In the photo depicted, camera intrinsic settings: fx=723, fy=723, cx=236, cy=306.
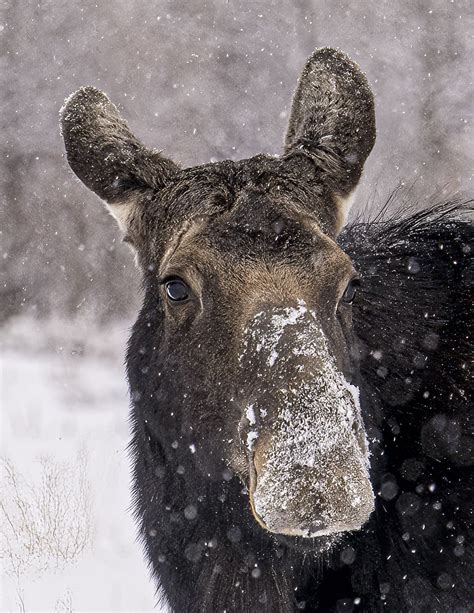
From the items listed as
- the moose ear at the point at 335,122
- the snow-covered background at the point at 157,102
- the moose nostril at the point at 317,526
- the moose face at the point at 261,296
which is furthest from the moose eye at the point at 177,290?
the snow-covered background at the point at 157,102

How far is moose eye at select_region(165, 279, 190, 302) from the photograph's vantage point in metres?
3.19

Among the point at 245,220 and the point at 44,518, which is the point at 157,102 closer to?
the point at 44,518

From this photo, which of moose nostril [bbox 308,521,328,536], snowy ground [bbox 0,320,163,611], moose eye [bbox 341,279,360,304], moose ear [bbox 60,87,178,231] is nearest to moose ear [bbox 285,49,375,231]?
moose eye [bbox 341,279,360,304]

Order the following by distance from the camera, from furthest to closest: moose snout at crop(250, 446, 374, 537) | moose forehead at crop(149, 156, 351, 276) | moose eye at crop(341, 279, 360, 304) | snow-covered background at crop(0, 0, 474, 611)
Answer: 1. snow-covered background at crop(0, 0, 474, 611)
2. moose eye at crop(341, 279, 360, 304)
3. moose forehead at crop(149, 156, 351, 276)
4. moose snout at crop(250, 446, 374, 537)

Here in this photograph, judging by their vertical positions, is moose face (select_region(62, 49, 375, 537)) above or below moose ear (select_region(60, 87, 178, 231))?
below

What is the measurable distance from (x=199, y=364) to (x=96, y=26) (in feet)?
64.5

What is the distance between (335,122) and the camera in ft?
12.5

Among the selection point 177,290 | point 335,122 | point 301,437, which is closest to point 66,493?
point 177,290

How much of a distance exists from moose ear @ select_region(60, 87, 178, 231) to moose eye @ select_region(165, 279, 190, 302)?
709 millimetres

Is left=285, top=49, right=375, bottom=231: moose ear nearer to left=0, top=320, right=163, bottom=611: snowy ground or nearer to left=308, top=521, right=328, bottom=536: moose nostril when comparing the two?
left=308, top=521, right=328, bottom=536: moose nostril

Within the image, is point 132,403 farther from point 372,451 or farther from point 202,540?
point 372,451

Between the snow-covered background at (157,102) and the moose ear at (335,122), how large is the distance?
50.6 feet

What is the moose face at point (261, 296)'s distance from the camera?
95.7 inches

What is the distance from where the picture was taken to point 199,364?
313cm
